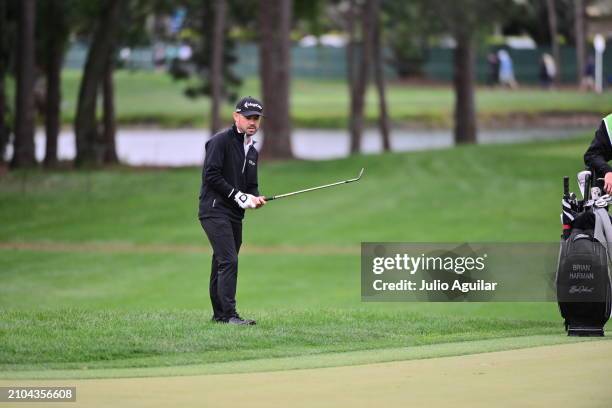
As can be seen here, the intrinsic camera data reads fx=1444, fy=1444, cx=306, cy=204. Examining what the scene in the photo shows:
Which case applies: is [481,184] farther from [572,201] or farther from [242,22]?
[572,201]

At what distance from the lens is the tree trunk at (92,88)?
40.3 metres

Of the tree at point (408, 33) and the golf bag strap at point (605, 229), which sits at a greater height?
the tree at point (408, 33)

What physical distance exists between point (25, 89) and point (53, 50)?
5.59 m

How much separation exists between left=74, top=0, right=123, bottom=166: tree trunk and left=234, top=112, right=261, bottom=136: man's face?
27.7 meters

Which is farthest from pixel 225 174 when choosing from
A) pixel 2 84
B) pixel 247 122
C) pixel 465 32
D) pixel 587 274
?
pixel 465 32

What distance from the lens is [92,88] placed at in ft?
134

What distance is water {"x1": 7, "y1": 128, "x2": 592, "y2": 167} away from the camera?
53.9 meters

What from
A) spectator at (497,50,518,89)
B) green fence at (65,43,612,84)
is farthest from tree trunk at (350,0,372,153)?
spectator at (497,50,518,89)

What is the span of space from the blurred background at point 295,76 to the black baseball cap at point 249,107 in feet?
86.4

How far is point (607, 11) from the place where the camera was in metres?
85.2

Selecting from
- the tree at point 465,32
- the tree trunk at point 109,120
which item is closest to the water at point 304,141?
the tree at point 465,32

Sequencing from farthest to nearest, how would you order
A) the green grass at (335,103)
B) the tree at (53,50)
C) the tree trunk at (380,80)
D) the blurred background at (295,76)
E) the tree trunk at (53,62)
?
the green grass at (335,103), the tree trunk at (380,80), the tree trunk at (53,62), the tree at (53,50), the blurred background at (295,76)

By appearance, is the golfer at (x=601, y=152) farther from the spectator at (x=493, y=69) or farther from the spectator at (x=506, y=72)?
the spectator at (x=506, y=72)

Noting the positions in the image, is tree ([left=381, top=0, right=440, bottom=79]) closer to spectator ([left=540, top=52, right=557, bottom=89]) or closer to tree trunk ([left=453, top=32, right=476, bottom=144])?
tree trunk ([left=453, top=32, right=476, bottom=144])
